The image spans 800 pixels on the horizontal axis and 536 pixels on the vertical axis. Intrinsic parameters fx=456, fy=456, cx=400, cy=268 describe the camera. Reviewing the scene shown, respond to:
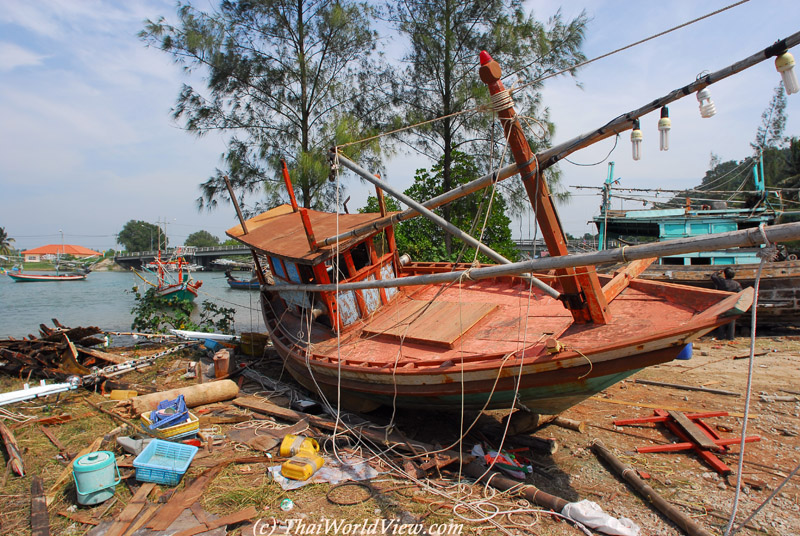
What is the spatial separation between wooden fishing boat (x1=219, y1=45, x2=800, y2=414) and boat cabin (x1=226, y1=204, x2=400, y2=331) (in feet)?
0.10

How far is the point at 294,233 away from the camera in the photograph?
359 inches

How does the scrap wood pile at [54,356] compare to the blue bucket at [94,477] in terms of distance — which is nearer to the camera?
the blue bucket at [94,477]

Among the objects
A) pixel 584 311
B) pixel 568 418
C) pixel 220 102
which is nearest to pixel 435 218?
pixel 584 311

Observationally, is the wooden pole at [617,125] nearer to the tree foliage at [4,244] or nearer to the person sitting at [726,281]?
the person sitting at [726,281]

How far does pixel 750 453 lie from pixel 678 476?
1206mm

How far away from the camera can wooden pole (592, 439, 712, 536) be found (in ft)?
13.1

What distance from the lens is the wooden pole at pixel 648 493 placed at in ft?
13.1

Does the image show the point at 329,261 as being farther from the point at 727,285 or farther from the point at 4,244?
the point at 4,244

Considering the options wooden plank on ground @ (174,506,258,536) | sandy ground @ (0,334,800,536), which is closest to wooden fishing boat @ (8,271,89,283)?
sandy ground @ (0,334,800,536)

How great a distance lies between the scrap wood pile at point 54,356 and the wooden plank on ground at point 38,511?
4.62m

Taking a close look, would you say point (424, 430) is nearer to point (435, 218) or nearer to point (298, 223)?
point (435, 218)

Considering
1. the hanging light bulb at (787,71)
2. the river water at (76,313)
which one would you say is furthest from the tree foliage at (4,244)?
the hanging light bulb at (787,71)

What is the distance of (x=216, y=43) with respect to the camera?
13.1 metres

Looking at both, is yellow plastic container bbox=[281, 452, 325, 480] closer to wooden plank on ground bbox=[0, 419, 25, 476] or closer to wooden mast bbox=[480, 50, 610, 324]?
wooden plank on ground bbox=[0, 419, 25, 476]
